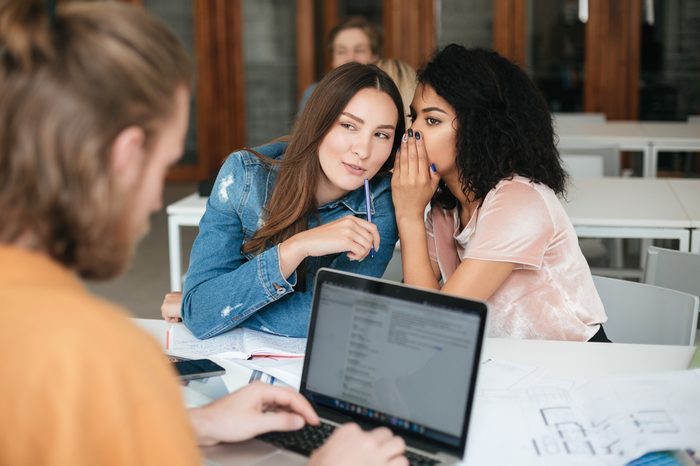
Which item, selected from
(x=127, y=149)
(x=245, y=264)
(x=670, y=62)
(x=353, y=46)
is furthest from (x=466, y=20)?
(x=127, y=149)

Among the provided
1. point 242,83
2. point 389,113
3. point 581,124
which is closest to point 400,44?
point 242,83

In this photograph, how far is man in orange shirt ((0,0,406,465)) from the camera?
2.20ft

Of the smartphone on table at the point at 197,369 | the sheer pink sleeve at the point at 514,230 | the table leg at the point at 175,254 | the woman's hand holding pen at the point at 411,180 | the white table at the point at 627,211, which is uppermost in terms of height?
the woman's hand holding pen at the point at 411,180

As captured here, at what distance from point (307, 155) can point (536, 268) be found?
54 centimetres

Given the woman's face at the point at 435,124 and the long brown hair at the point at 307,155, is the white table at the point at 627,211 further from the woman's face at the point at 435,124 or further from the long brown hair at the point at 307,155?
the long brown hair at the point at 307,155

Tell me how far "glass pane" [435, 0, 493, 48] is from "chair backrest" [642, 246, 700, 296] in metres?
5.28

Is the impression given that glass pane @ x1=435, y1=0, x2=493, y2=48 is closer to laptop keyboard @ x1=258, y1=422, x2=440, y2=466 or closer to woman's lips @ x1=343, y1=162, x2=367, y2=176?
woman's lips @ x1=343, y1=162, x2=367, y2=176

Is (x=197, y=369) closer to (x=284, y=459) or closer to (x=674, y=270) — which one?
(x=284, y=459)

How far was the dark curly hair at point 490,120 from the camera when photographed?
186 cm

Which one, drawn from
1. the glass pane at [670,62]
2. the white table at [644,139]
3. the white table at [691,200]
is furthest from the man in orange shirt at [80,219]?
the glass pane at [670,62]

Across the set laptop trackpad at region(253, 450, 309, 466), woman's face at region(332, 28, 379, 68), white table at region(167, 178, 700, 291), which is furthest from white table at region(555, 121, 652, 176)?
laptop trackpad at region(253, 450, 309, 466)

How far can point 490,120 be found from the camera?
1857 millimetres

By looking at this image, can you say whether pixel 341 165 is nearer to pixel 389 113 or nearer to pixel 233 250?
pixel 389 113

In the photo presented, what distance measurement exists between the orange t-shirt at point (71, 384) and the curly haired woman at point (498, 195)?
111 centimetres
